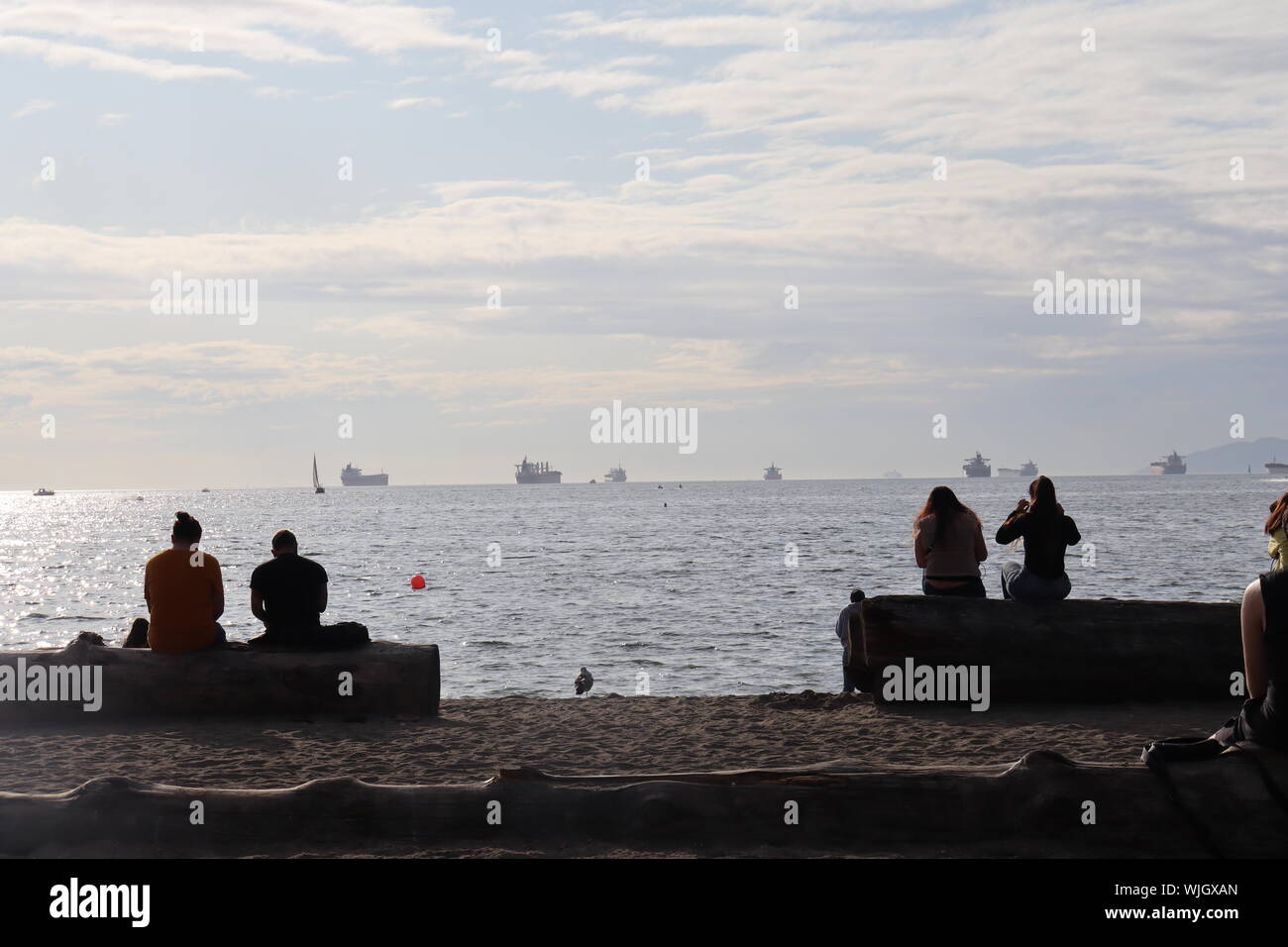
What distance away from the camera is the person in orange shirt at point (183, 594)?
10.1 m

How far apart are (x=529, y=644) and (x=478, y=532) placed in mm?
63659

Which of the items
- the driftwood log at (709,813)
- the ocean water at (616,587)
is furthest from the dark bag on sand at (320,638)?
the ocean water at (616,587)

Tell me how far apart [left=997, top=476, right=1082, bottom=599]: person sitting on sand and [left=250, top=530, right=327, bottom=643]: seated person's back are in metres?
6.00

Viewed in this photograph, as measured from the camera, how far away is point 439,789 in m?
6.33

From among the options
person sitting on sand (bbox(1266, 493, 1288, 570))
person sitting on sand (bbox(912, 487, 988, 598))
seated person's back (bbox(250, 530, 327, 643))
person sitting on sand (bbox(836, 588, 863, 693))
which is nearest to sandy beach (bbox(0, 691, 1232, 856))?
person sitting on sand (bbox(836, 588, 863, 693))

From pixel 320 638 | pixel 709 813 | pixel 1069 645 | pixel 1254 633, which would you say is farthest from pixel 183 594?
pixel 1254 633

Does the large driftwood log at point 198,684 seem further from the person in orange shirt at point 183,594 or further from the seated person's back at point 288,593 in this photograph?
the seated person's back at point 288,593

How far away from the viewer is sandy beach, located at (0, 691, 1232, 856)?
8.18 meters

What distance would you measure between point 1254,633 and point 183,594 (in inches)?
319

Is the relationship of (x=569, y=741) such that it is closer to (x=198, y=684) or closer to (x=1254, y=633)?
(x=198, y=684)

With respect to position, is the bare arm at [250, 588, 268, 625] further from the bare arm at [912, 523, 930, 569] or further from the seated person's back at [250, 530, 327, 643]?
the bare arm at [912, 523, 930, 569]

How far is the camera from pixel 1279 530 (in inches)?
330
